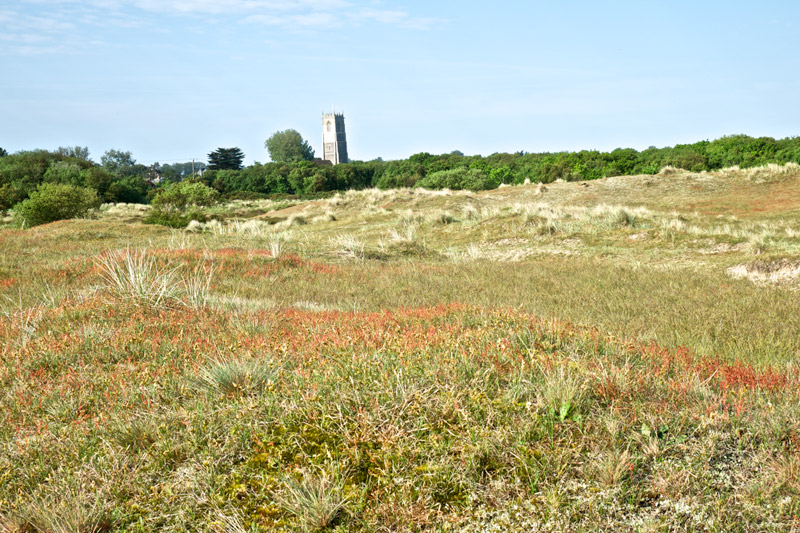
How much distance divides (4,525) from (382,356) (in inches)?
103

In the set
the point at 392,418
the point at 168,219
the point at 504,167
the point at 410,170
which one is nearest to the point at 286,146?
the point at 410,170

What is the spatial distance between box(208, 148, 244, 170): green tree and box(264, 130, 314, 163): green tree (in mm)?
26381

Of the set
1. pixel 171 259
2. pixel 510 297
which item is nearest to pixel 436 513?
pixel 510 297

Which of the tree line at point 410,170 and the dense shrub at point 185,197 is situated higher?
the tree line at point 410,170

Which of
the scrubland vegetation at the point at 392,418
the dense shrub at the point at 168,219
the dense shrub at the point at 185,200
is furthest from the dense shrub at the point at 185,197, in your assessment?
the scrubland vegetation at the point at 392,418

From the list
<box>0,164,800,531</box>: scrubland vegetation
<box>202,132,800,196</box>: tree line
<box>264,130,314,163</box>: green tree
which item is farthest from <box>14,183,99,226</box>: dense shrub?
<box>264,130,314,163</box>: green tree

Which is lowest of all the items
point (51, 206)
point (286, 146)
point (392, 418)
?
point (392, 418)

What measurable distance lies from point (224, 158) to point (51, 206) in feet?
261

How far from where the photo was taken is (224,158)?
106375mm

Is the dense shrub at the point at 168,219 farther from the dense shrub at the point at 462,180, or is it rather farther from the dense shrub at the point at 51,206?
the dense shrub at the point at 462,180

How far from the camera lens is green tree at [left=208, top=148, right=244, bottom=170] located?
348 feet

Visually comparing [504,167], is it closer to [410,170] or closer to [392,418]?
[410,170]

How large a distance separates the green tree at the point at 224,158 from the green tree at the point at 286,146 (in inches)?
1039

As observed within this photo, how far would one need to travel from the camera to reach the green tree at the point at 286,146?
13588 cm
